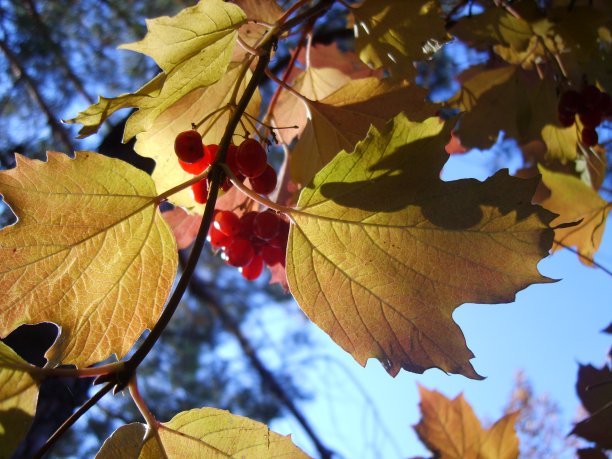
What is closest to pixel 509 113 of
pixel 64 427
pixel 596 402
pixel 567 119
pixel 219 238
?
pixel 567 119

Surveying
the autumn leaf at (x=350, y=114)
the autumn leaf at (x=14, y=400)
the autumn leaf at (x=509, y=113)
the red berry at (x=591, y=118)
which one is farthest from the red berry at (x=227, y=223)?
the red berry at (x=591, y=118)

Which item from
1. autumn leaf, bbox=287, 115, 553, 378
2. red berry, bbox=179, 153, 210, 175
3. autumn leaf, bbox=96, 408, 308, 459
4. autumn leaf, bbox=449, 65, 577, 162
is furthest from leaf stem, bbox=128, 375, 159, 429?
autumn leaf, bbox=449, 65, 577, 162

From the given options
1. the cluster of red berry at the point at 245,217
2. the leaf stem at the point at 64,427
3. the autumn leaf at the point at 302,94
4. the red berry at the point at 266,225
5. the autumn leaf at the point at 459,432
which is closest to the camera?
the leaf stem at the point at 64,427

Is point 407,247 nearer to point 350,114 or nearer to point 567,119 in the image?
point 350,114

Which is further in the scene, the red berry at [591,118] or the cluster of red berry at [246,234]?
the red berry at [591,118]

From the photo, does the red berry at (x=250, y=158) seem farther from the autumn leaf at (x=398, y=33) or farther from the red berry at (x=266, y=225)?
the autumn leaf at (x=398, y=33)

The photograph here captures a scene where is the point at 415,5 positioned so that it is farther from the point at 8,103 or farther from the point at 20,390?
the point at 8,103

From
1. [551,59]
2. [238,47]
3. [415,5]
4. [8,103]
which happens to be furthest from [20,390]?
[8,103]
